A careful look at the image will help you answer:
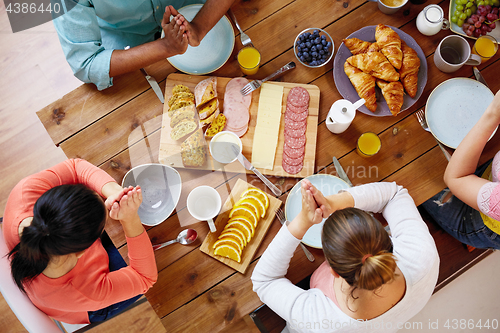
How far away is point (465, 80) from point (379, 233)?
918 mm

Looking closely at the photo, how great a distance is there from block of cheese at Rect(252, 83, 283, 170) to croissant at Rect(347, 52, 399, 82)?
0.36 meters

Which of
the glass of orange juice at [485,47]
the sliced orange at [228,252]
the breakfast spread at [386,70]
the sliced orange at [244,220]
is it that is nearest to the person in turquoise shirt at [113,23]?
the breakfast spread at [386,70]

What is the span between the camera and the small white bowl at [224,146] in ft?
4.57

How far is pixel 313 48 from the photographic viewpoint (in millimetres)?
1395

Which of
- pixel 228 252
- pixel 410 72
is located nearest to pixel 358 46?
pixel 410 72

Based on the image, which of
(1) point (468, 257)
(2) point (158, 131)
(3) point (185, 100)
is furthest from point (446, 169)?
(2) point (158, 131)

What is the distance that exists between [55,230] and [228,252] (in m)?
0.63

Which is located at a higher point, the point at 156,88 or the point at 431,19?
the point at 156,88

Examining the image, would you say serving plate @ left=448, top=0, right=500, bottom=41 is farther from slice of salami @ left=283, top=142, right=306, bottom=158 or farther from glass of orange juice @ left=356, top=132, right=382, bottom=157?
slice of salami @ left=283, top=142, right=306, bottom=158

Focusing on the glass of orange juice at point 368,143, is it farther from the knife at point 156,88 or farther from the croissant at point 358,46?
the knife at point 156,88

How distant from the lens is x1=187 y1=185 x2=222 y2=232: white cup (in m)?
1.33

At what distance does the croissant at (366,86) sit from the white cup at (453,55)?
0.33 m

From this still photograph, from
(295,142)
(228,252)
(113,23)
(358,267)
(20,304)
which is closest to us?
(358,267)

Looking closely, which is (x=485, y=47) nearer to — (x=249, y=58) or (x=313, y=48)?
(x=313, y=48)
